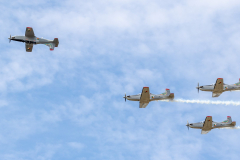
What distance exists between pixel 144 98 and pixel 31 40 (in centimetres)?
3681

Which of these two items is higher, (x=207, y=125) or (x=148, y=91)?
(x=148, y=91)

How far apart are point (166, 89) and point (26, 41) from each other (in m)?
43.0

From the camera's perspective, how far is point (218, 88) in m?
110

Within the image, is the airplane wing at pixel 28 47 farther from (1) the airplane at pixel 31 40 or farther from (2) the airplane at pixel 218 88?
(2) the airplane at pixel 218 88

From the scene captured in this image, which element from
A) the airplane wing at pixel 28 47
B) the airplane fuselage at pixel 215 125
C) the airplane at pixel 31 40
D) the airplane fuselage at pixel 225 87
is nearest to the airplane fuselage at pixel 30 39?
the airplane at pixel 31 40

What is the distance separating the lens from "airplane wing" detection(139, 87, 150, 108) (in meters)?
106

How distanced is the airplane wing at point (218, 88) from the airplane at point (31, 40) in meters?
48.0

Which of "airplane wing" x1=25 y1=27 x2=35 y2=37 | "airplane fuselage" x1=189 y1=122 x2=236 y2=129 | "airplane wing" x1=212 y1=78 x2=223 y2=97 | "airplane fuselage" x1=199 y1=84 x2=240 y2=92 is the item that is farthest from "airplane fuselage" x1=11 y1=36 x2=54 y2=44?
"airplane fuselage" x1=189 y1=122 x2=236 y2=129

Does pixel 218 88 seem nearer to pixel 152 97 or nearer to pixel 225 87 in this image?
pixel 225 87

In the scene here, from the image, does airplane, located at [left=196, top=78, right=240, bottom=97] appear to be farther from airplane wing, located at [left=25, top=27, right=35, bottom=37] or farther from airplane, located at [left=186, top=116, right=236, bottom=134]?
airplane wing, located at [left=25, top=27, right=35, bottom=37]

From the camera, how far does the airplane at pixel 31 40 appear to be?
364ft

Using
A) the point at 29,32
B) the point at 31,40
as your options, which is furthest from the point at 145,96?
the point at 29,32

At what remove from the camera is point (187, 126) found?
A: 11850cm

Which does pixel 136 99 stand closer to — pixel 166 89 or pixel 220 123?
pixel 166 89
